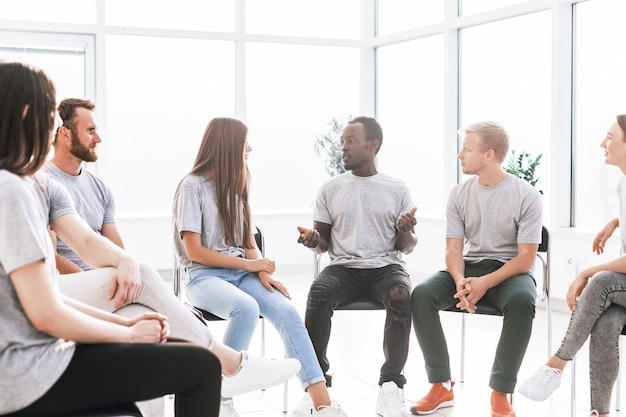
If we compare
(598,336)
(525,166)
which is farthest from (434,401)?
(525,166)

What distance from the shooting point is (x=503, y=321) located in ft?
10.7

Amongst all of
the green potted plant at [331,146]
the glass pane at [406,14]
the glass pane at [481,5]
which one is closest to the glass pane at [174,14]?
the green potted plant at [331,146]

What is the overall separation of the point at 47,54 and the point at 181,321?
5.38 m

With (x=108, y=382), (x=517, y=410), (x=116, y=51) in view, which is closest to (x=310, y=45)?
(x=116, y=51)

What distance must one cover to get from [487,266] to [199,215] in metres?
1.26

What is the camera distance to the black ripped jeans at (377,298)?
3.30m

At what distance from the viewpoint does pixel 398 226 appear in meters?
3.59

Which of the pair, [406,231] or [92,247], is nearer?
[92,247]

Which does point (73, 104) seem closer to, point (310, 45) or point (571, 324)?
point (571, 324)

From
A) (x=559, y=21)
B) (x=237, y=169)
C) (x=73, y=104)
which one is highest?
(x=559, y=21)

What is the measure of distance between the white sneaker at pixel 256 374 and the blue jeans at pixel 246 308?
55cm

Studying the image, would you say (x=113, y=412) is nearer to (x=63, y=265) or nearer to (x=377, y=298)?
(x=63, y=265)

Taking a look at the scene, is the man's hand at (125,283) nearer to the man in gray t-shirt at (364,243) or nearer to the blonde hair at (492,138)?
the man in gray t-shirt at (364,243)

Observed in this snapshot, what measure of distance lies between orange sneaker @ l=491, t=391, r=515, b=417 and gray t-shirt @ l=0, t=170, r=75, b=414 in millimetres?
2002
